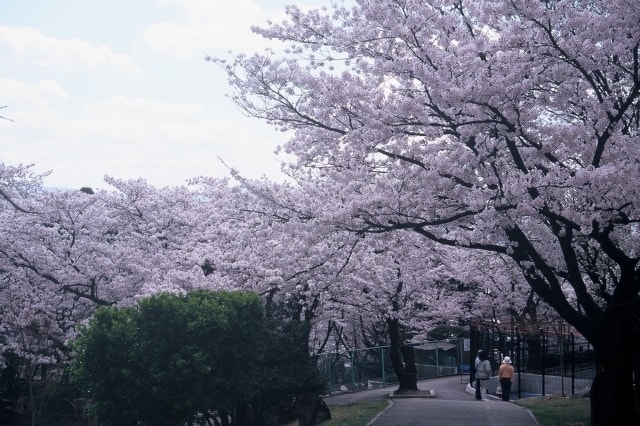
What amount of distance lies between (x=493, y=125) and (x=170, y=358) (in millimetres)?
6484

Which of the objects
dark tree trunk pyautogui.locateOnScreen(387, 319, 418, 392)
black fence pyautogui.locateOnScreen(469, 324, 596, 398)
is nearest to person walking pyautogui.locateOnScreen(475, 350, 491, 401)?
black fence pyautogui.locateOnScreen(469, 324, 596, 398)

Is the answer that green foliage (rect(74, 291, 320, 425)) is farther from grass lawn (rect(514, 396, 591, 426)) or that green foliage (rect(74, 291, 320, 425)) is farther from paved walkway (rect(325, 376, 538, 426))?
grass lawn (rect(514, 396, 591, 426))

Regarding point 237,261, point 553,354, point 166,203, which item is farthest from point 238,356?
point 553,354

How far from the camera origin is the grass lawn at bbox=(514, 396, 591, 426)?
14.7 m

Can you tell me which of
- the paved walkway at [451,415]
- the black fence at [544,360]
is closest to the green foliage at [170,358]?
the paved walkway at [451,415]

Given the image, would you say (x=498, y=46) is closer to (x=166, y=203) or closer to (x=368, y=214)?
(x=368, y=214)

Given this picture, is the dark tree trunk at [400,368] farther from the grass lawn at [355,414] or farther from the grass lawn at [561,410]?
the grass lawn at [355,414]

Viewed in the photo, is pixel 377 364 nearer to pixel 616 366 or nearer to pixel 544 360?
pixel 544 360

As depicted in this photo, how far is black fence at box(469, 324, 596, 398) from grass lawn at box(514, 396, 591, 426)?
57.9 inches

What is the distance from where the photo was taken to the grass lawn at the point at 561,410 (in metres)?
14.7

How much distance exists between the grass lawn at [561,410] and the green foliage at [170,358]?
577cm

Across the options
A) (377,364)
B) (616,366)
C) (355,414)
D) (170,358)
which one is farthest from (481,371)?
(170,358)

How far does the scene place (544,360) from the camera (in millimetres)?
23312

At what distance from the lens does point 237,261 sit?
19.1m
